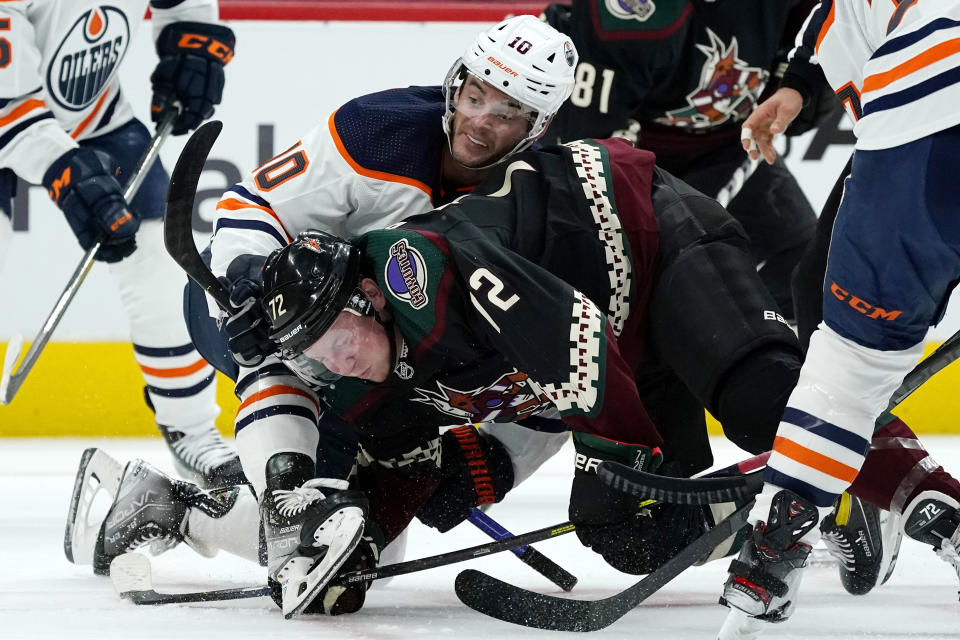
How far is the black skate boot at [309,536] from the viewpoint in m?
1.89

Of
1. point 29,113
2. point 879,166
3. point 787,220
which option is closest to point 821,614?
point 879,166

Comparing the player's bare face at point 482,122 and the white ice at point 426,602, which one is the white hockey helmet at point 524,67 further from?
the white ice at point 426,602

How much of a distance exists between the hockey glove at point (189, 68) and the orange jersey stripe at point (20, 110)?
0.40 metres

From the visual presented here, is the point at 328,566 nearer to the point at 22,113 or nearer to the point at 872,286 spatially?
the point at 872,286

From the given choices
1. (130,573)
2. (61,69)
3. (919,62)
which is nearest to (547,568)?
(130,573)

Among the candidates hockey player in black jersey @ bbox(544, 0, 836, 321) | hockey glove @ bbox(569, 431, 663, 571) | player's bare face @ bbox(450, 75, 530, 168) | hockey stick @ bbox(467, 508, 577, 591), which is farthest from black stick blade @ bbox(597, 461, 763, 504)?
hockey player in black jersey @ bbox(544, 0, 836, 321)

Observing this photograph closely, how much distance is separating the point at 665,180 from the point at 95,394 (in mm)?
2557

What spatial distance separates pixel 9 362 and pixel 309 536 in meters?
1.42

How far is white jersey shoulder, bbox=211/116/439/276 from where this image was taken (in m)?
2.29

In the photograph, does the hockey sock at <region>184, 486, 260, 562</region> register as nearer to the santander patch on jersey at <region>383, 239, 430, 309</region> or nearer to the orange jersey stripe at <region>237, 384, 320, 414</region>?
the orange jersey stripe at <region>237, 384, 320, 414</region>

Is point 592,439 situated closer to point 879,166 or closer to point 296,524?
point 296,524

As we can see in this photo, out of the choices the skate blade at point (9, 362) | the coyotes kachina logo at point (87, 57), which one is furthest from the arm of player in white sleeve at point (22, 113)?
the skate blade at point (9, 362)

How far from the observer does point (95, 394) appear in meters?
4.29

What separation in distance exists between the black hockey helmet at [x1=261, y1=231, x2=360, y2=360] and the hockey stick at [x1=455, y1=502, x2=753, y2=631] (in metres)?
0.44
